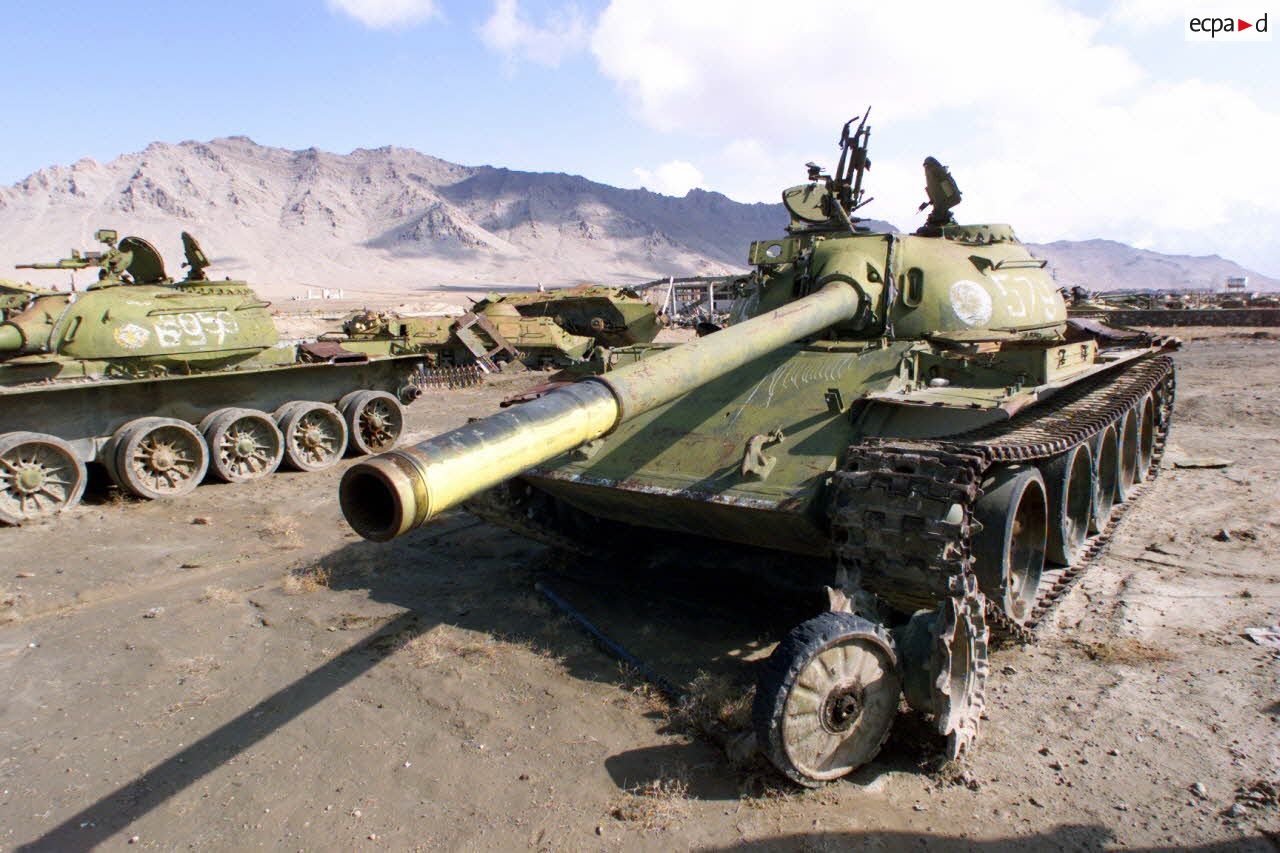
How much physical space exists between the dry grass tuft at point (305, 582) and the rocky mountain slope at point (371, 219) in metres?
59.2

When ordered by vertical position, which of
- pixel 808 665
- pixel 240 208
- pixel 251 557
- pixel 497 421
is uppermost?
pixel 240 208

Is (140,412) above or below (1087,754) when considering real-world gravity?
above

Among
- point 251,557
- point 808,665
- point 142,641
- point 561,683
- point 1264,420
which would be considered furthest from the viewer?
point 1264,420

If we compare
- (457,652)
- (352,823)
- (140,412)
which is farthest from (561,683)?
(140,412)

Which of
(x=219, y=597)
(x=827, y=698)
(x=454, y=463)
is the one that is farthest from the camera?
(x=219, y=597)

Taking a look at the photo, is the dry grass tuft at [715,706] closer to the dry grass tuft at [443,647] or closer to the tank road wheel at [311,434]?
the dry grass tuft at [443,647]

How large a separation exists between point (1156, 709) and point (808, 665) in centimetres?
214

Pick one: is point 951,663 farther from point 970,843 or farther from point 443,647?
point 443,647

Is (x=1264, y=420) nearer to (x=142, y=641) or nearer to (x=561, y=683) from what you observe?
(x=561, y=683)

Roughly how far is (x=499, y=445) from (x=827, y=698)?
2105 mm

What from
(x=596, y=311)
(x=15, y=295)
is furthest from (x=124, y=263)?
(x=596, y=311)

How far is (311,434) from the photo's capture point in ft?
40.7

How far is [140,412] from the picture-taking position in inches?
438

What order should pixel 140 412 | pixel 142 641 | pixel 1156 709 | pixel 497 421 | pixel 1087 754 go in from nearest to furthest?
pixel 497 421 → pixel 1087 754 → pixel 1156 709 → pixel 142 641 → pixel 140 412
